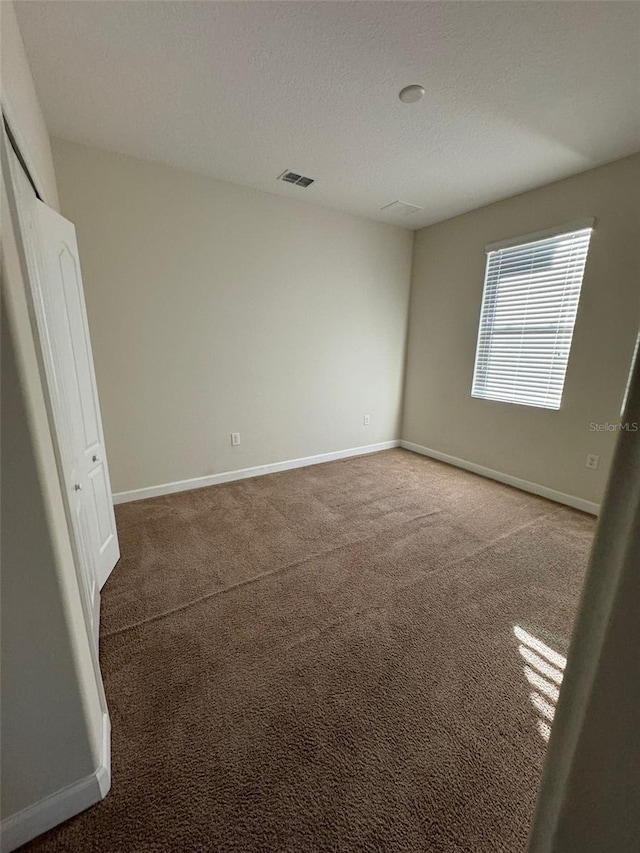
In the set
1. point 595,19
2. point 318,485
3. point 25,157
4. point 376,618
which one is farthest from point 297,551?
point 595,19

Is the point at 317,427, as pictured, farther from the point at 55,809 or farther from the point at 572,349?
the point at 55,809

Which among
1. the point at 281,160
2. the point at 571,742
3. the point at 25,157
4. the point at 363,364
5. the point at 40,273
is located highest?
the point at 281,160

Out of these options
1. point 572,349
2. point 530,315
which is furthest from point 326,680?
point 530,315

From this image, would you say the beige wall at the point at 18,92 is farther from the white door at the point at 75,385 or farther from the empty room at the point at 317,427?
the white door at the point at 75,385

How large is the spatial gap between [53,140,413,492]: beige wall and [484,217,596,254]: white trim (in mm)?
1154

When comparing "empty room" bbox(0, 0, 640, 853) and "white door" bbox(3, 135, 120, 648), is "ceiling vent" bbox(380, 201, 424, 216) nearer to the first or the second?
"empty room" bbox(0, 0, 640, 853)

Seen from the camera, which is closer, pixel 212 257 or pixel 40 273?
pixel 40 273

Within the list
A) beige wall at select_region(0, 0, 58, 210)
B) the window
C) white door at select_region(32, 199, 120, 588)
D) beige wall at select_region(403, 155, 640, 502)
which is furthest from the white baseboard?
the window

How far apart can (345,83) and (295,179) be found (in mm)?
1200

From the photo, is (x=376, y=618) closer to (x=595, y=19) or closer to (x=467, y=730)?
(x=467, y=730)

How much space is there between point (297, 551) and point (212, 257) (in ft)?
8.60

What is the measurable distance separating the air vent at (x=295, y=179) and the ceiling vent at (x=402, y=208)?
3.04 feet

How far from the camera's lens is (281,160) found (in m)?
2.67

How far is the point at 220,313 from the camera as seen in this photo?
3.21 m
